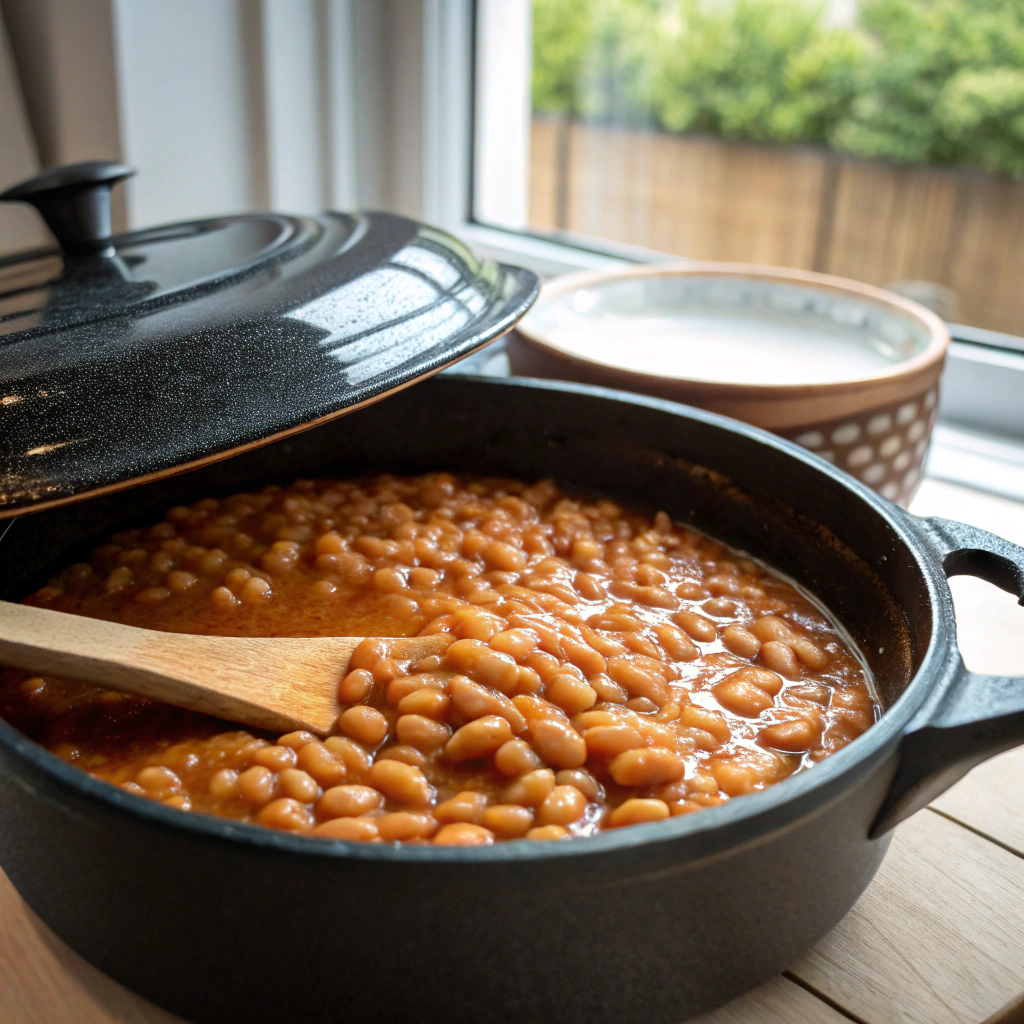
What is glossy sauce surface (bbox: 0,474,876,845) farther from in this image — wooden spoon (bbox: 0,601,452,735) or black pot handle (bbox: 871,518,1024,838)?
black pot handle (bbox: 871,518,1024,838)

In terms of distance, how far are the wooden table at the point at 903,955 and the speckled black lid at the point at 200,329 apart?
0.39m

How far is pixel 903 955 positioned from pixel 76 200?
1.15m

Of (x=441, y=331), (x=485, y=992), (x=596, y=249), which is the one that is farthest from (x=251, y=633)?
(x=596, y=249)

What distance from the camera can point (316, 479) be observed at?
4.75 feet

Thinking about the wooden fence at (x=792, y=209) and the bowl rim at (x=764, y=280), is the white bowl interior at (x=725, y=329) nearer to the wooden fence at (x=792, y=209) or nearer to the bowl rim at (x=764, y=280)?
the bowl rim at (x=764, y=280)

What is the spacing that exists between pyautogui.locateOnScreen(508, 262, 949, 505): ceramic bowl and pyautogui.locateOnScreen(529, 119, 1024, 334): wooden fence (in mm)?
508

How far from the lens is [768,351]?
4.93 feet

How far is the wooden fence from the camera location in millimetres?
1949

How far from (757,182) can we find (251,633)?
1577 mm

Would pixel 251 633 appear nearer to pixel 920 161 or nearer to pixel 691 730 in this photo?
pixel 691 730

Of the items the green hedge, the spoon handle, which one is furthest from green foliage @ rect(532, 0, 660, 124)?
the spoon handle

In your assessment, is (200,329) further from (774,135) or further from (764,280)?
(774,135)

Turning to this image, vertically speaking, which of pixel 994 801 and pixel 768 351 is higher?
pixel 768 351

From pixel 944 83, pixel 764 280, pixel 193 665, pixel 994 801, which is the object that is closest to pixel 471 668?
pixel 193 665
